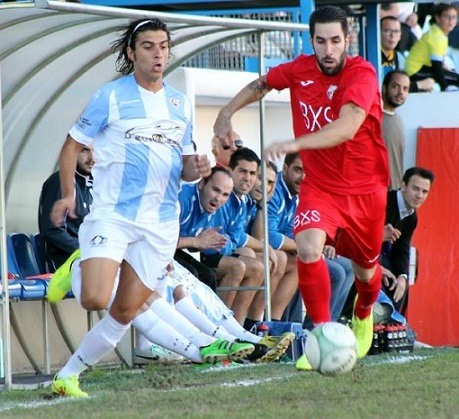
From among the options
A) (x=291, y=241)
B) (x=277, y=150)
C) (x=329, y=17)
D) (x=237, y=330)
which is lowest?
(x=237, y=330)

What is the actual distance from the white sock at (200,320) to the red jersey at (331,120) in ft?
6.00

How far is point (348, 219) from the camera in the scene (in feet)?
26.0

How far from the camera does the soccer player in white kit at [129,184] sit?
7.16 m

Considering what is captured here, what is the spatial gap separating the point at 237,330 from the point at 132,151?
2696 mm

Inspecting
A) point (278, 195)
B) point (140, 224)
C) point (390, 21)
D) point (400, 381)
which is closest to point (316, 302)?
point (400, 381)

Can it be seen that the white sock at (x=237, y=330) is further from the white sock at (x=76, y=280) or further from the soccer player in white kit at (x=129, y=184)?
the soccer player in white kit at (x=129, y=184)

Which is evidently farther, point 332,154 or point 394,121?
point 394,121

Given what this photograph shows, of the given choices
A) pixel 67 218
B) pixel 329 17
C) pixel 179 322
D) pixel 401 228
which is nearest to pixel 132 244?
pixel 179 322

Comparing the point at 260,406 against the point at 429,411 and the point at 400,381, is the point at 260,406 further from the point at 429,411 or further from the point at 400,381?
the point at 400,381

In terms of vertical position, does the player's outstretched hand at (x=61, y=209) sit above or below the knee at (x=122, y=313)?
above

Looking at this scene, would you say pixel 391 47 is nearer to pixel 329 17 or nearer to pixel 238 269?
pixel 238 269

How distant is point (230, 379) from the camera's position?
803 centimetres

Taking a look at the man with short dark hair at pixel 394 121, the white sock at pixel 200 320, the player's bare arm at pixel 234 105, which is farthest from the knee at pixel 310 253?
the man with short dark hair at pixel 394 121

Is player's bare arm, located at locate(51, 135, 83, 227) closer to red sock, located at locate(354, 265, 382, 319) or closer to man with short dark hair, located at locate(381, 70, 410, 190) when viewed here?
red sock, located at locate(354, 265, 382, 319)
